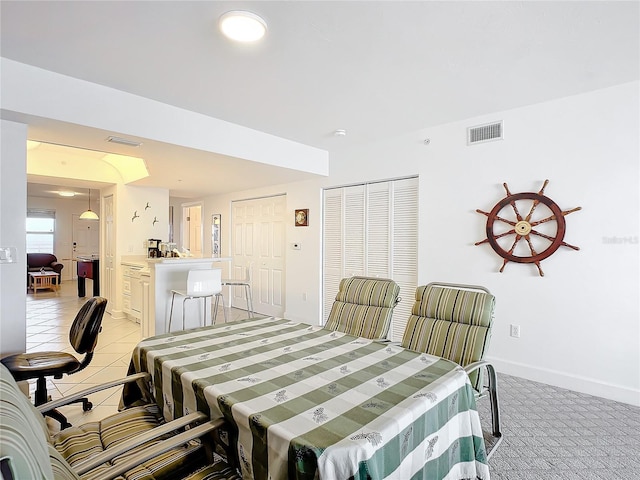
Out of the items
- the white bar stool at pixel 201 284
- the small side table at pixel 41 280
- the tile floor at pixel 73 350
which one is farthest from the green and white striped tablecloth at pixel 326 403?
the small side table at pixel 41 280

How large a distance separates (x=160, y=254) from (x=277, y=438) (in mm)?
4425

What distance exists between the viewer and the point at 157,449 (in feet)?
3.54

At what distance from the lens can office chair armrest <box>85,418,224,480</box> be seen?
1.00 metres

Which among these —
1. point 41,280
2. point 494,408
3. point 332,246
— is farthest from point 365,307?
point 41,280

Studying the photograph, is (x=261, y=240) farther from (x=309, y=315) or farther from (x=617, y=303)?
(x=617, y=303)

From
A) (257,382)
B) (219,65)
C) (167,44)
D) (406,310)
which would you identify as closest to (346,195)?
(406,310)

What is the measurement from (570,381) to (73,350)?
5049 millimetres

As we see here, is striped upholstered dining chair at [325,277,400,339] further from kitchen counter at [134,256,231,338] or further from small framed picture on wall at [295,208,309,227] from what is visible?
small framed picture on wall at [295,208,309,227]

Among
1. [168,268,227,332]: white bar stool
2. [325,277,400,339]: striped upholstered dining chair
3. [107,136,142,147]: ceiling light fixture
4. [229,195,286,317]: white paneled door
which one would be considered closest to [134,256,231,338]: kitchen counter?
[168,268,227,332]: white bar stool

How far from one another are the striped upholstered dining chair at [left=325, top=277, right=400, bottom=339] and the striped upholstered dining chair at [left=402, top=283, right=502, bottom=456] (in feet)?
0.65

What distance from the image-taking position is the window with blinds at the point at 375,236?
4039 mm

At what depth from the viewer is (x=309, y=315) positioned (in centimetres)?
504

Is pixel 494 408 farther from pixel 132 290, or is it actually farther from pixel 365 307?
pixel 132 290

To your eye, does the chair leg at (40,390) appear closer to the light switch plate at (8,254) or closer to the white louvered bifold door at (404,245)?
the light switch plate at (8,254)
